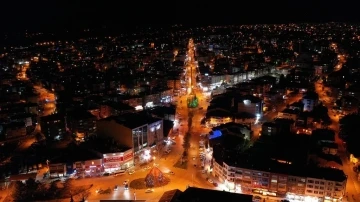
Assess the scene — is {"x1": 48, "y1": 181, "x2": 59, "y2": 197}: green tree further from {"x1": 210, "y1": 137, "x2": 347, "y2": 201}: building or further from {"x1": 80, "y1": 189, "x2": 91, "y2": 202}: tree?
{"x1": 210, "y1": 137, "x2": 347, "y2": 201}: building

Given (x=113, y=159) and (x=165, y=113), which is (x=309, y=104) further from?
(x=113, y=159)

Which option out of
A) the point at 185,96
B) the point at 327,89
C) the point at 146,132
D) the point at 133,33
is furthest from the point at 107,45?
the point at 146,132

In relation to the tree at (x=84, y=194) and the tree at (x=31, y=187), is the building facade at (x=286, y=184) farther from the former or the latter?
the tree at (x=31, y=187)

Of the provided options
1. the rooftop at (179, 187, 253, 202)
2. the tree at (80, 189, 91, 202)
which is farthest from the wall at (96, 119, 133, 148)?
the rooftop at (179, 187, 253, 202)

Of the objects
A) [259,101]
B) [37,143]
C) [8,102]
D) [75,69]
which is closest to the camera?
[37,143]

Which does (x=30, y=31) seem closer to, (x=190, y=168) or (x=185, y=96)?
(x=185, y=96)

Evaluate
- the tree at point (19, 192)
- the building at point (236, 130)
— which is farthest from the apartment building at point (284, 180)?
the tree at point (19, 192)
